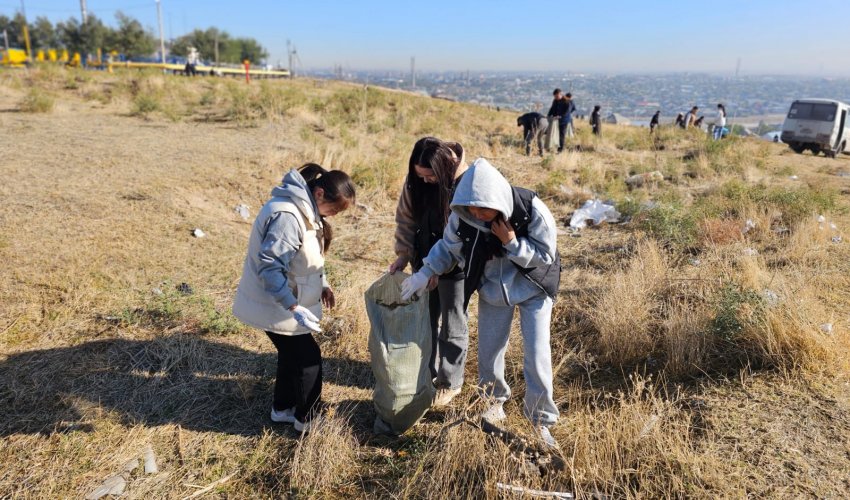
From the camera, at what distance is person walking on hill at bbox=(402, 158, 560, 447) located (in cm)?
213

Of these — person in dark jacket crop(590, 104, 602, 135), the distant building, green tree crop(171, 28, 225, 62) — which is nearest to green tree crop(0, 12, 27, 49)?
green tree crop(171, 28, 225, 62)

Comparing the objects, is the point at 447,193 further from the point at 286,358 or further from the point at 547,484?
the point at 547,484

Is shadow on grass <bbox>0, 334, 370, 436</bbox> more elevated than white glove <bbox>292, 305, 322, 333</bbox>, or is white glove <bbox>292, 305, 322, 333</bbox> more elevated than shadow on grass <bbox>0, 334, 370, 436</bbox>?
white glove <bbox>292, 305, 322, 333</bbox>

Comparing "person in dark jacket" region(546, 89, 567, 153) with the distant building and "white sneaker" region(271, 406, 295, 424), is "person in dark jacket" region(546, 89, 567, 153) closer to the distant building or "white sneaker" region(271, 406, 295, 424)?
"white sneaker" region(271, 406, 295, 424)

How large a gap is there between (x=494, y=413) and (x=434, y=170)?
1.25 meters

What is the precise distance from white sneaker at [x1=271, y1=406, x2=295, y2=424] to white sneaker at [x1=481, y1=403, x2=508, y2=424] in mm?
1032

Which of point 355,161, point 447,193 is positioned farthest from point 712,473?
point 355,161

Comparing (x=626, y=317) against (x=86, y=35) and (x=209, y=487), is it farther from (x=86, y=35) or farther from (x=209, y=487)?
(x=86, y=35)

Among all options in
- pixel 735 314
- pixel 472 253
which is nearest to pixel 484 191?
pixel 472 253

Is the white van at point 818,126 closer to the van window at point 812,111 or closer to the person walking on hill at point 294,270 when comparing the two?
the van window at point 812,111

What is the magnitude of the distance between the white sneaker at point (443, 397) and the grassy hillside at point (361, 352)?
5 centimetres

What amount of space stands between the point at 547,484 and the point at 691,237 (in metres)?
3.91

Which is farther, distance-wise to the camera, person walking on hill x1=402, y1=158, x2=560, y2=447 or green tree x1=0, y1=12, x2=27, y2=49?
green tree x1=0, y1=12, x2=27, y2=49

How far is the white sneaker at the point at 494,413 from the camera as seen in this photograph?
8.48 feet
